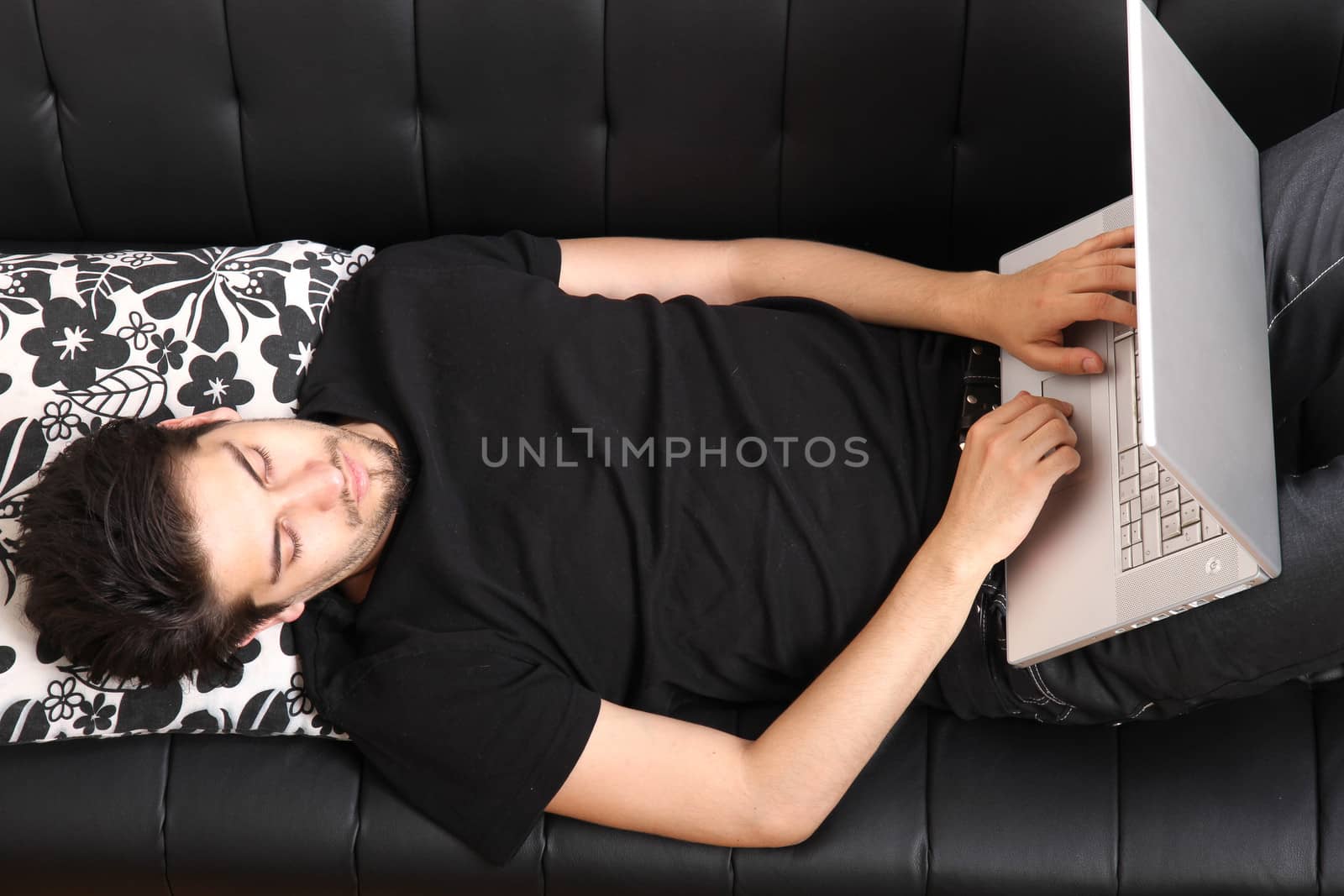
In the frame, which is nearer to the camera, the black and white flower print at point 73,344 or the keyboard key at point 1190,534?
the keyboard key at point 1190,534

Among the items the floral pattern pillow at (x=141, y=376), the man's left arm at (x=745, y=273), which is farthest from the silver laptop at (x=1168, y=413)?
the floral pattern pillow at (x=141, y=376)

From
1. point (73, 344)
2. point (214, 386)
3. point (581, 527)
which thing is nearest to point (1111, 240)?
point (581, 527)

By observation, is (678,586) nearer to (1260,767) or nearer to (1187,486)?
(1187,486)

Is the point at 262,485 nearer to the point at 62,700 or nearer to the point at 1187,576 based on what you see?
the point at 62,700

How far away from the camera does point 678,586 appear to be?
1190 mm

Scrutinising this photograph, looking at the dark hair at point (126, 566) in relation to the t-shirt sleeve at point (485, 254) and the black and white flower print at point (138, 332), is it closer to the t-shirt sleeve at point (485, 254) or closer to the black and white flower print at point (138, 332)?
the black and white flower print at point (138, 332)

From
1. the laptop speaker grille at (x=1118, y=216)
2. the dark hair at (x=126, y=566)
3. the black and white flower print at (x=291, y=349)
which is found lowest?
the dark hair at (x=126, y=566)

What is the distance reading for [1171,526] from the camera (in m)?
0.97

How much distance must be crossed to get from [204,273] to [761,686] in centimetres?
84

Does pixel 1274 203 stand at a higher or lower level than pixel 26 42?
lower

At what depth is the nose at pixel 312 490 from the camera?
114 centimetres

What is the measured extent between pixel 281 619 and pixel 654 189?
0.74 meters

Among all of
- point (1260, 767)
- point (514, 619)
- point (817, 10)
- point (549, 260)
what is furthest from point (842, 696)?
point (817, 10)

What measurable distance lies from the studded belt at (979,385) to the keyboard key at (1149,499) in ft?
0.78
